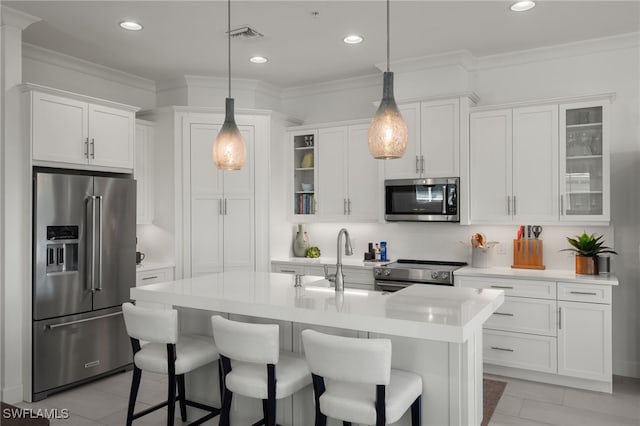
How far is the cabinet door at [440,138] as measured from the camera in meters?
4.43

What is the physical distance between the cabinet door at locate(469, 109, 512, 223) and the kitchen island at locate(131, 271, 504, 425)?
64.8 inches

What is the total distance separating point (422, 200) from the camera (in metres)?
4.60

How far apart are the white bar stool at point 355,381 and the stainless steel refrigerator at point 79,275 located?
2.52 metres

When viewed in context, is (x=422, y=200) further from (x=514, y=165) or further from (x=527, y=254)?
(x=527, y=254)

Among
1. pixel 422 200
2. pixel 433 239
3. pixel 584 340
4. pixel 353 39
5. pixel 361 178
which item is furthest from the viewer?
pixel 361 178

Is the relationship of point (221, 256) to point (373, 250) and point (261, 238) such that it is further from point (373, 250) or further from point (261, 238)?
point (373, 250)

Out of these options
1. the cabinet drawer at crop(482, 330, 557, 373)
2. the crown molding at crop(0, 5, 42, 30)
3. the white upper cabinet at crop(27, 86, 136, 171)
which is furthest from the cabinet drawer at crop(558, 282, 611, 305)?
the crown molding at crop(0, 5, 42, 30)

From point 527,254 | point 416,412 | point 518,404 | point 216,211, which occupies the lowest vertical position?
point 518,404

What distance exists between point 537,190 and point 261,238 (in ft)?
8.97

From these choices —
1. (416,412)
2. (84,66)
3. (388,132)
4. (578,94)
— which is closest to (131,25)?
(84,66)

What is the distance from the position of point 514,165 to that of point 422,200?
865 mm

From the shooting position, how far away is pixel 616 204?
4129 millimetres

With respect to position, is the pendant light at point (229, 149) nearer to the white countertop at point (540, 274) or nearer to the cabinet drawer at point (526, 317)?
the white countertop at point (540, 274)

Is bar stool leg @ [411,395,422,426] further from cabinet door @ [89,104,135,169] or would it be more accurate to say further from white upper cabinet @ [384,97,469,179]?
cabinet door @ [89,104,135,169]
